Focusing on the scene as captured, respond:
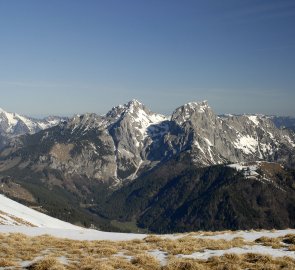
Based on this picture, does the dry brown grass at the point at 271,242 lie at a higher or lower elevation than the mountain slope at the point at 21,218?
higher

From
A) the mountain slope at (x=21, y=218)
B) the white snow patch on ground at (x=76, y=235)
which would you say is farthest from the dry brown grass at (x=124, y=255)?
the mountain slope at (x=21, y=218)

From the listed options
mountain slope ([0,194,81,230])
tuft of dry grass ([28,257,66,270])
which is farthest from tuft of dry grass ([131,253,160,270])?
mountain slope ([0,194,81,230])

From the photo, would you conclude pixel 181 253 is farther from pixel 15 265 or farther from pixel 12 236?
pixel 12 236

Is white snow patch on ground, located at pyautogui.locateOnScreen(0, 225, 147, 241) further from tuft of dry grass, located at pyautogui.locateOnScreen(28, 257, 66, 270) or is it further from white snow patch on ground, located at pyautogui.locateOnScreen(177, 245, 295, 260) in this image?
tuft of dry grass, located at pyautogui.locateOnScreen(28, 257, 66, 270)

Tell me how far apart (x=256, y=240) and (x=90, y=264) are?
14878 mm

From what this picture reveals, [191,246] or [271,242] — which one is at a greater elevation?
[271,242]

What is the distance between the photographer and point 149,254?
27.0m

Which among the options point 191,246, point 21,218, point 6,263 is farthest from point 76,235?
point 21,218

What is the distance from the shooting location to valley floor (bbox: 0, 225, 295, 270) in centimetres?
2347

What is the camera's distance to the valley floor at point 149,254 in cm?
2347

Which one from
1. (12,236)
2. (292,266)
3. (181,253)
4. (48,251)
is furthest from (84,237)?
(292,266)

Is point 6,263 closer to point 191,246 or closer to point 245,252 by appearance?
point 191,246

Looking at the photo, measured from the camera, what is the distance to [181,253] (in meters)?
27.5

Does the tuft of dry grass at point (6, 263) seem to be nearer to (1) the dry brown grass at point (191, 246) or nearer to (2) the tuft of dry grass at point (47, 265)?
(2) the tuft of dry grass at point (47, 265)
